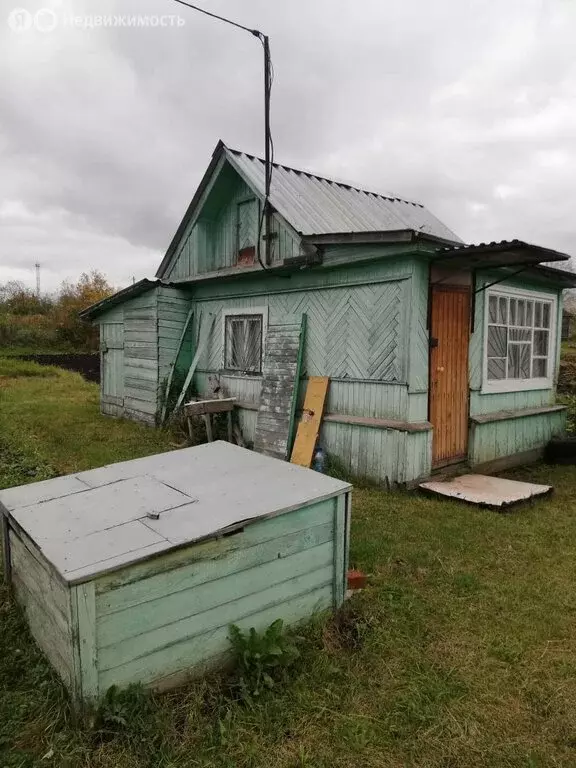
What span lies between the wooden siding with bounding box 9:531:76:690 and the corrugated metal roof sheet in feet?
17.4

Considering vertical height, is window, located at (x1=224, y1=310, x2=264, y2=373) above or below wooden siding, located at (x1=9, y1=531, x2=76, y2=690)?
above

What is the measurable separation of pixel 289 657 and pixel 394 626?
0.85 m

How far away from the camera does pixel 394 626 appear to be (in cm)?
320

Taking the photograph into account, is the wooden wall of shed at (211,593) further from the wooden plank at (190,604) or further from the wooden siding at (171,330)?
the wooden siding at (171,330)

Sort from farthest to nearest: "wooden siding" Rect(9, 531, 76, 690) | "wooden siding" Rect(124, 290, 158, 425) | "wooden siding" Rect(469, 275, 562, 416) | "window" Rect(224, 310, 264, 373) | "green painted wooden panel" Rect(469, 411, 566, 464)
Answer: "wooden siding" Rect(124, 290, 158, 425), "window" Rect(224, 310, 264, 373), "green painted wooden panel" Rect(469, 411, 566, 464), "wooden siding" Rect(469, 275, 562, 416), "wooden siding" Rect(9, 531, 76, 690)

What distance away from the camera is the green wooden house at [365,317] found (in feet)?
19.8

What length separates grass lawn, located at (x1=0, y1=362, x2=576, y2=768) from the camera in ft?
7.34

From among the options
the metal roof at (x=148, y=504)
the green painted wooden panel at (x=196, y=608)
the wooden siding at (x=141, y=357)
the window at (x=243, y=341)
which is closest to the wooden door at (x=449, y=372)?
the window at (x=243, y=341)

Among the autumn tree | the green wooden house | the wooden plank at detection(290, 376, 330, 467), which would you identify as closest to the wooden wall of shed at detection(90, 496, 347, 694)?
the green wooden house

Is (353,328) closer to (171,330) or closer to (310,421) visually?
(310,421)

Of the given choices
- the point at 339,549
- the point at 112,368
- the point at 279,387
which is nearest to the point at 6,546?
the point at 339,549

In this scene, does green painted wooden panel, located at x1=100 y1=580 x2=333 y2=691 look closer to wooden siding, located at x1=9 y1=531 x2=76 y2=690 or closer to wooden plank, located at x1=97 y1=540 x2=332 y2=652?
wooden plank, located at x1=97 y1=540 x2=332 y2=652

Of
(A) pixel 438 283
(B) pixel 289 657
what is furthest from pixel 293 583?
(A) pixel 438 283

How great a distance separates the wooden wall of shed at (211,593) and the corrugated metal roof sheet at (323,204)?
487 centimetres
